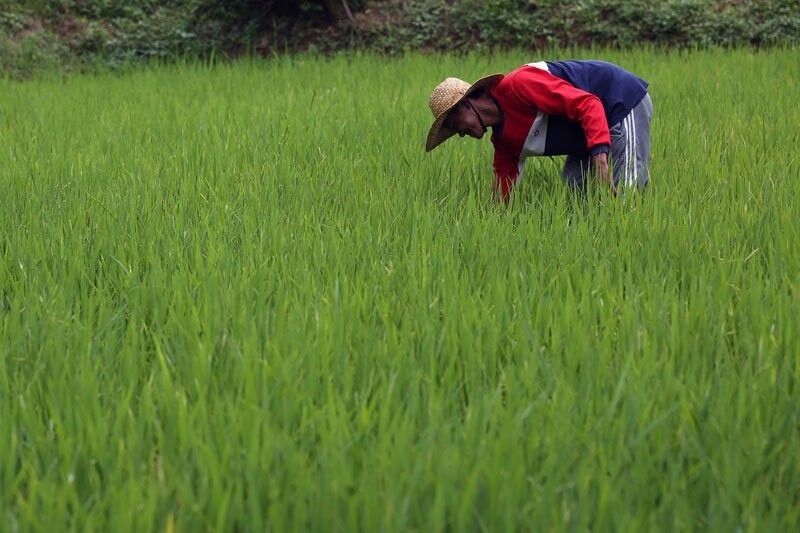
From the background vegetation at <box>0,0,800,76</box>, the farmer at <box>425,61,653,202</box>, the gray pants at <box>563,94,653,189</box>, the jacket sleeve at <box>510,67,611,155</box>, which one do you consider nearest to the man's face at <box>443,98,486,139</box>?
the farmer at <box>425,61,653,202</box>

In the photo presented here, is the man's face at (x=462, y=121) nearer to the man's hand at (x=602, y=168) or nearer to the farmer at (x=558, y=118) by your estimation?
the farmer at (x=558, y=118)

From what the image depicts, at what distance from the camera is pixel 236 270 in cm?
237

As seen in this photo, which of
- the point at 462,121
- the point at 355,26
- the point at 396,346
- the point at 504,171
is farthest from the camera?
the point at 355,26

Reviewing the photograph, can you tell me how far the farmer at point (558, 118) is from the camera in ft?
9.54

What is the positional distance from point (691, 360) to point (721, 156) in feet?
7.08

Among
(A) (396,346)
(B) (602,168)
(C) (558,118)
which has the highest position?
(C) (558,118)

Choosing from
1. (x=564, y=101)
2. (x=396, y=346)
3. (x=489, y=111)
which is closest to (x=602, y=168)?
(x=564, y=101)

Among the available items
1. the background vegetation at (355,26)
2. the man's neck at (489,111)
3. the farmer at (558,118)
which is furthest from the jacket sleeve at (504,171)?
the background vegetation at (355,26)

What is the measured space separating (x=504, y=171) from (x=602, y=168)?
405 mm

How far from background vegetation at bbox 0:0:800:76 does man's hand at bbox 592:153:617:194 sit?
16.7ft

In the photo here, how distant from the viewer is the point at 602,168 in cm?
292

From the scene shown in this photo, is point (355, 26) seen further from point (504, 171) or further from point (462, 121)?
point (462, 121)

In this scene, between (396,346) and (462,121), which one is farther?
(462,121)

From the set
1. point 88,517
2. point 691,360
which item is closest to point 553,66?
point 691,360
